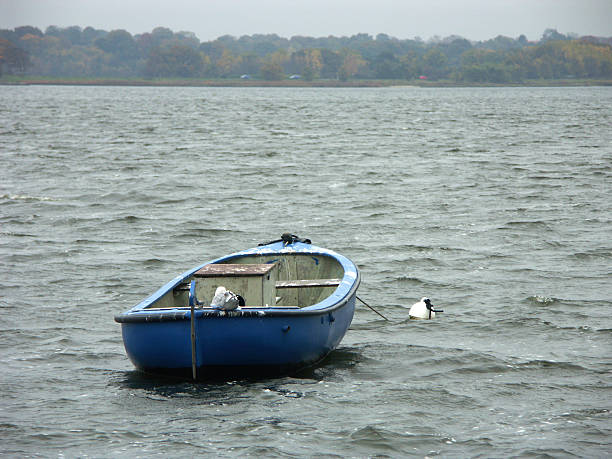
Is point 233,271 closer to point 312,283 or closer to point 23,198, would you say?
point 312,283

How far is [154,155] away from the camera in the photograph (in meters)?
45.5

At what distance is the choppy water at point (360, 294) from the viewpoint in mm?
10133

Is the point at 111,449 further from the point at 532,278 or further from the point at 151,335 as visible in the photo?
the point at 532,278

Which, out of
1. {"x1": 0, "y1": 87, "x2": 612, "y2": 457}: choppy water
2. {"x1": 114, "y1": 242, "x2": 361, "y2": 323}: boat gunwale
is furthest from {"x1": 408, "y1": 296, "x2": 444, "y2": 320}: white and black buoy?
{"x1": 114, "y1": 242, "x2": 361, "y2": 323}: boat gunwale

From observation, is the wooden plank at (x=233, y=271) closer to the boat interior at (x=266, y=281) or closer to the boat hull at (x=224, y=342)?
the boat interior at (x=266, y=281)

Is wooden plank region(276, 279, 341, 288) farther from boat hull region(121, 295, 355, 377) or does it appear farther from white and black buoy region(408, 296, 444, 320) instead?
boat hull region(121, 295, 355, 377)

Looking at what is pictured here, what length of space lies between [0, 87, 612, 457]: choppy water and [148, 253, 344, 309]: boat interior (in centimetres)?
109

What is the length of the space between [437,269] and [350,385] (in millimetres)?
7925

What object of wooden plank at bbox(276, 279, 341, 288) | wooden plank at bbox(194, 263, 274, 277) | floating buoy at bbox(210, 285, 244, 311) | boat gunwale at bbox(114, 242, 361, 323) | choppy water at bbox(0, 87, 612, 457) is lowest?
choppy water at bbox(0, 87, 612, 457)

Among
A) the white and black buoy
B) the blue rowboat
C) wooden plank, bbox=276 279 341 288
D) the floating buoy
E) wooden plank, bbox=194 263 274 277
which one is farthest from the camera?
the white and black buoy

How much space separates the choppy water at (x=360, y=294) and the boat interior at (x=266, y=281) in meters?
1.09

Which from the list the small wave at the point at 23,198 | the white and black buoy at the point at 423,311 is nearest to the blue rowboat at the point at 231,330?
the white and black buoy at the point at 423,311

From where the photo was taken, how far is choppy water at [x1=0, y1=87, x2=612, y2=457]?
10.1 meters

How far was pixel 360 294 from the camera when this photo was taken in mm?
17094
